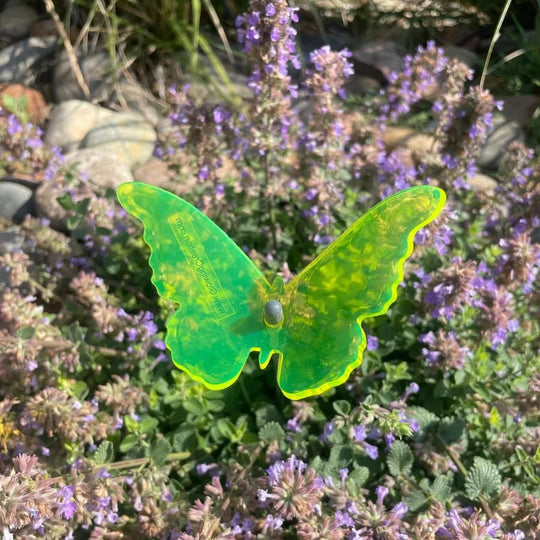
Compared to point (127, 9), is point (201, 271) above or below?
above

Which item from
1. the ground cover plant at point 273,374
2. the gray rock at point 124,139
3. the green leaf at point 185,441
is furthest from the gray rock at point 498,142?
the green leaf at point 185,441

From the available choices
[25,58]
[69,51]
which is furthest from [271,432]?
[25,58]

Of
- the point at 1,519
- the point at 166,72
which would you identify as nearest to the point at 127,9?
the point at 166,72

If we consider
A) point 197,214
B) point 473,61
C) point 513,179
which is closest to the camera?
point 197,214

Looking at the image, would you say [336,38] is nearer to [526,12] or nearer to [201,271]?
[526,12]

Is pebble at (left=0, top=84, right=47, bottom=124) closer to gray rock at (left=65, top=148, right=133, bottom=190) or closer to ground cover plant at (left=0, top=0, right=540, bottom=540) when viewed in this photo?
gray rock at (left=65, top=148, right=133, bottom=190)

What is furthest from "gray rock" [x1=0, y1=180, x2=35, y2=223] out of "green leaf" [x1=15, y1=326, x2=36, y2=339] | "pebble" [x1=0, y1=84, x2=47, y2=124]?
"green leaf" [x1=15, y1=326, x2=36, y2=339]

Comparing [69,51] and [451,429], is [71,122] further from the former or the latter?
[451,429]
